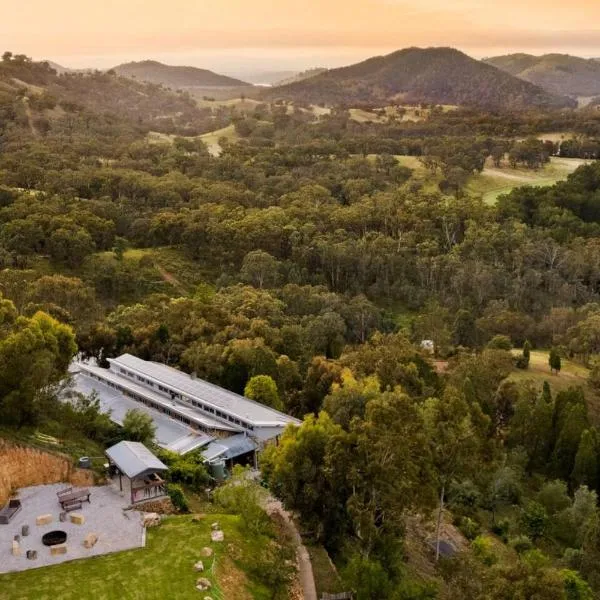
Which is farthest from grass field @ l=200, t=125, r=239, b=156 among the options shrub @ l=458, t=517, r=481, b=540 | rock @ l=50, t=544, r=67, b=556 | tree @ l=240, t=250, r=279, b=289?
rock @ l=50, t=544, r=67, b=556

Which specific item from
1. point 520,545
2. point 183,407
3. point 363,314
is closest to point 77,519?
point 183,407

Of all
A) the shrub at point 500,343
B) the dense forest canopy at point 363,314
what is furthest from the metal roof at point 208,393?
the shrub at point 500,343

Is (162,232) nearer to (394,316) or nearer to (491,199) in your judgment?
(394,316)

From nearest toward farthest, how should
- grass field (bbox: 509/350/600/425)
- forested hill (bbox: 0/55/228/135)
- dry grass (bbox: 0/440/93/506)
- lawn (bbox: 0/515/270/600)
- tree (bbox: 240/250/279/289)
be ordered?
lawn (bbox: 0/515/270/600) → dry grass (bbox: 0/440/93/506) → grass field (bbox: 509/350/600/425) → tree (bbox: 240/250/279/289) → forested hill (bbox: 0/55/228/135)

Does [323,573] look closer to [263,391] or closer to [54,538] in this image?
[54,538]

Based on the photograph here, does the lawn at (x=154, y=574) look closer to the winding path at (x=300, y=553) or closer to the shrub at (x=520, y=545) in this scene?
the winding path at (x=300, y=553)

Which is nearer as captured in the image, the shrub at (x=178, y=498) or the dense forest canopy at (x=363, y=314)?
the dense forest canopy at (x=363, y=314)

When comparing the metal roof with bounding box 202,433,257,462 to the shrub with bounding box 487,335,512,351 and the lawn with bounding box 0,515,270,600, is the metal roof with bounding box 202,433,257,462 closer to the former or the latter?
the lawn with bounding box 0,515,270,600
